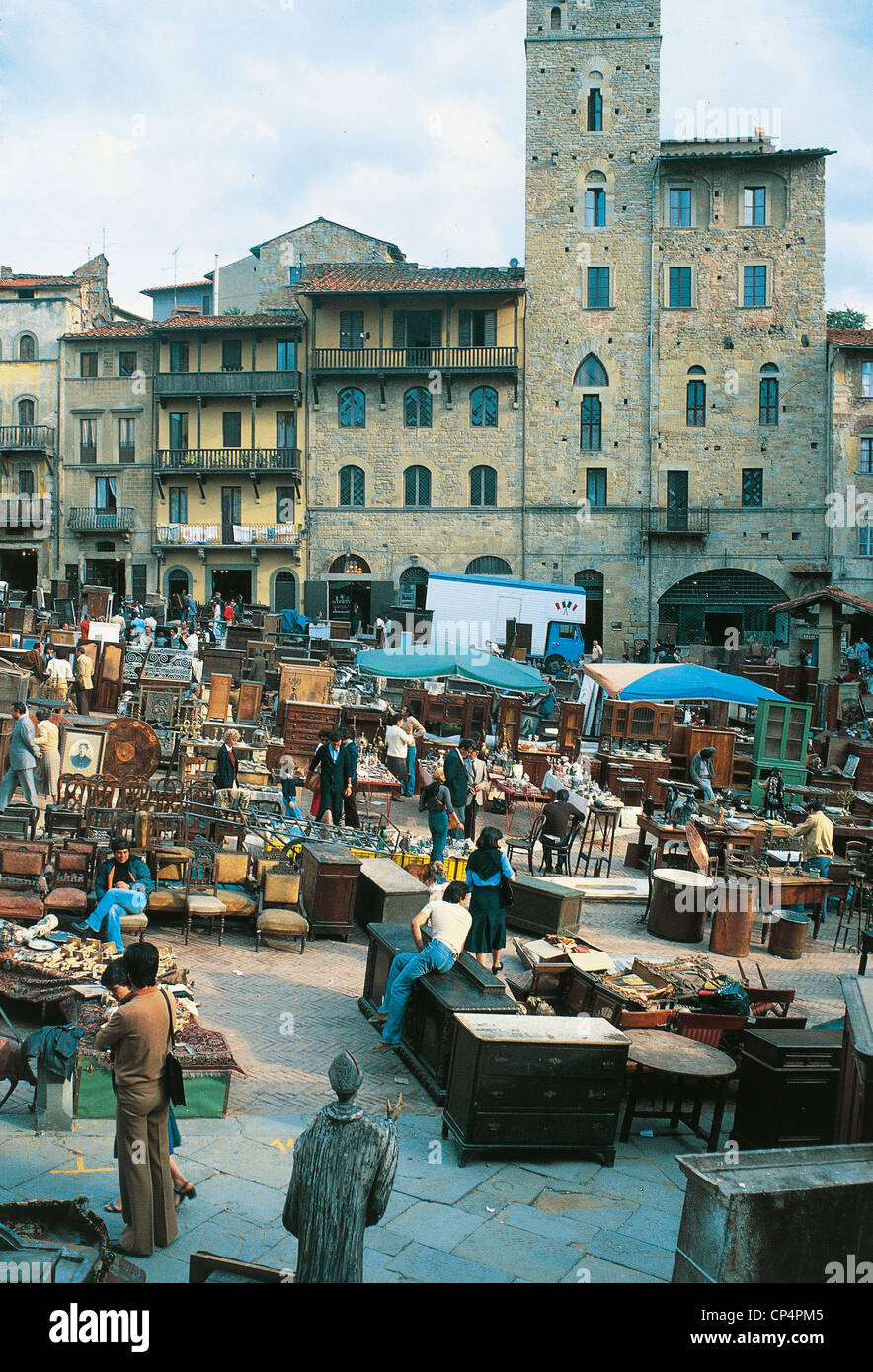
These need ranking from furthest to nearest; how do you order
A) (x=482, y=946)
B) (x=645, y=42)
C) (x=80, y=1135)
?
(x=645, y=42)
(x=482, y=946)
(x=80, y=1135)

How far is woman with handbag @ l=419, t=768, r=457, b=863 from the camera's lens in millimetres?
13211

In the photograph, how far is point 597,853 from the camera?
16797 millimetres

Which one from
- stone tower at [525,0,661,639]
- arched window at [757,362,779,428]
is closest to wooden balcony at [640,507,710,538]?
stone tower at [525,0,661,639]

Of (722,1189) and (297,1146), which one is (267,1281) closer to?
(297,1146)

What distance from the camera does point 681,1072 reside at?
741cm

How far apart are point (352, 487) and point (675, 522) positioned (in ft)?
38.4

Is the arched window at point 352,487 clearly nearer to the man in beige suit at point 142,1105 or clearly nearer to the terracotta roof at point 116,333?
the terracotta roof at point 116,333

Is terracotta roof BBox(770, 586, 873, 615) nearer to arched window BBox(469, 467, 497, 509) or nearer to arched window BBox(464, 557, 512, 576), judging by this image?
arched window BBox(464, 557, 512, 576)

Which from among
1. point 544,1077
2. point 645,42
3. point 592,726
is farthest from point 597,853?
point 645,42

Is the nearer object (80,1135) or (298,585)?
(80,1135)

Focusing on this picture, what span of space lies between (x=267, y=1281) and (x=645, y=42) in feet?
144

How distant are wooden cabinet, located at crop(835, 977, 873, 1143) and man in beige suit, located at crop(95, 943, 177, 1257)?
12.2 ft

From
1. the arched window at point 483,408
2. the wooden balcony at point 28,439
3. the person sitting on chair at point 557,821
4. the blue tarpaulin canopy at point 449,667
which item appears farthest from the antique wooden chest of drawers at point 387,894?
the wooden balcony at point 28,439

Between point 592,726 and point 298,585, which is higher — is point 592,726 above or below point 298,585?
below
